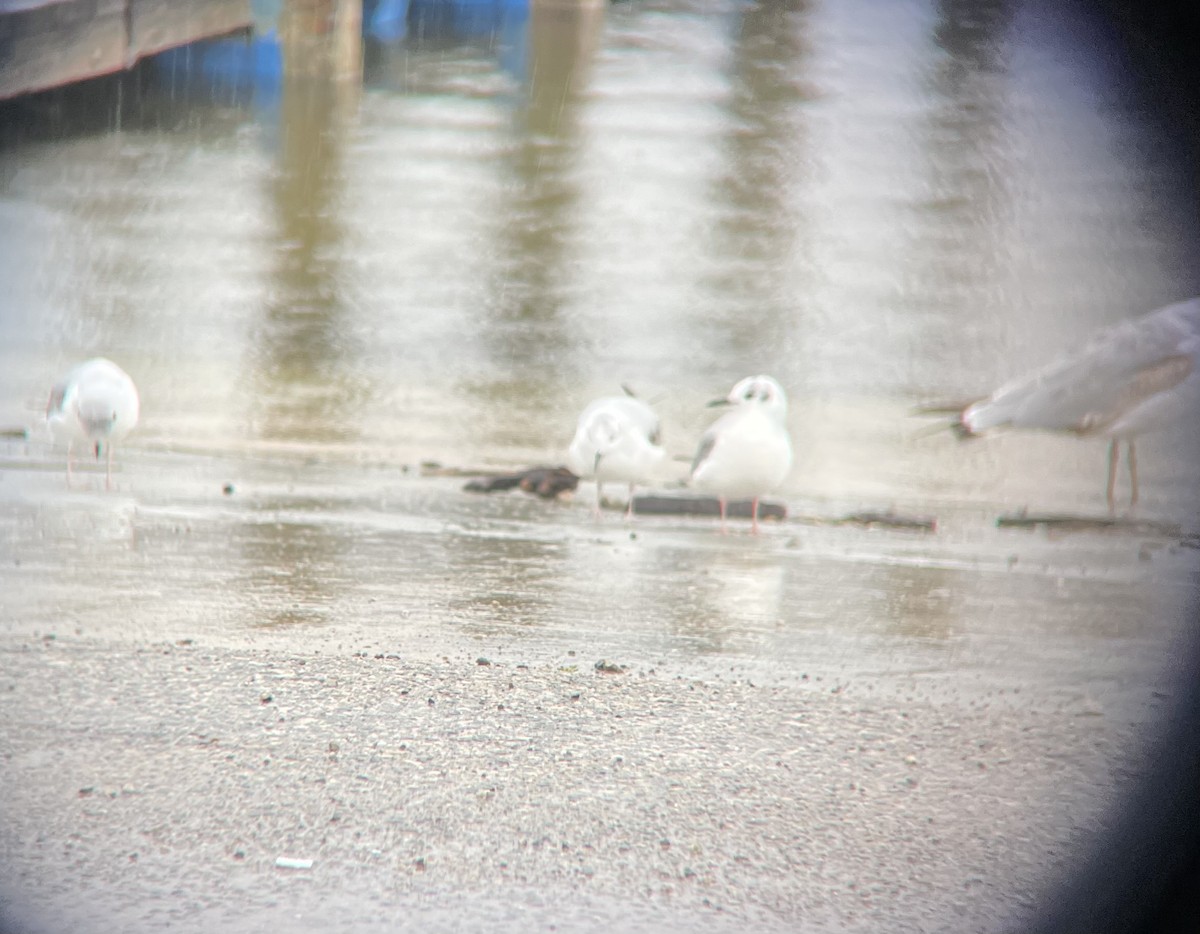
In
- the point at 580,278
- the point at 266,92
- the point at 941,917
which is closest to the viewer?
the point at 941,917

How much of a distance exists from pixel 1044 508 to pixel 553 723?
9.82 feet

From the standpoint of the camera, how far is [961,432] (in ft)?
16.5

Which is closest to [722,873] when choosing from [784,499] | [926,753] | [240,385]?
[926,753]

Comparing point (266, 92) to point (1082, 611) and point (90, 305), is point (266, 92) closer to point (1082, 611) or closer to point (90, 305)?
point (90, 305)

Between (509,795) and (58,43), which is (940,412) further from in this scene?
(58,43)

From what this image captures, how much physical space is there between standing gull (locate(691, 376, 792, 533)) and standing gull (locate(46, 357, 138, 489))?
2.14 meters

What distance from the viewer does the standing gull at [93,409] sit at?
192 inches

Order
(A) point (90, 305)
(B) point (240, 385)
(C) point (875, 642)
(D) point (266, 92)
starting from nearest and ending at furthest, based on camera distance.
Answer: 1. (C) point (875, 642)
2. (B) point (240, 385)
3. (A) point (90, 305)
4. (D) point (266, 92)

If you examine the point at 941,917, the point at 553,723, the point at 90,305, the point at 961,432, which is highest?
the point at 941,917

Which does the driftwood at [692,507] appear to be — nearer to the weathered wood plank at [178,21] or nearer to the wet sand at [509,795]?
the wet sand at [509,795]

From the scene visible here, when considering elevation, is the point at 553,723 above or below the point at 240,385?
above

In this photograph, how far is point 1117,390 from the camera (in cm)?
484

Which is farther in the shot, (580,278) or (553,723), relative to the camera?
(580,278)

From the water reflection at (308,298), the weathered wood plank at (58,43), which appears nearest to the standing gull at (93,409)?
the water reflection at (308,298)
